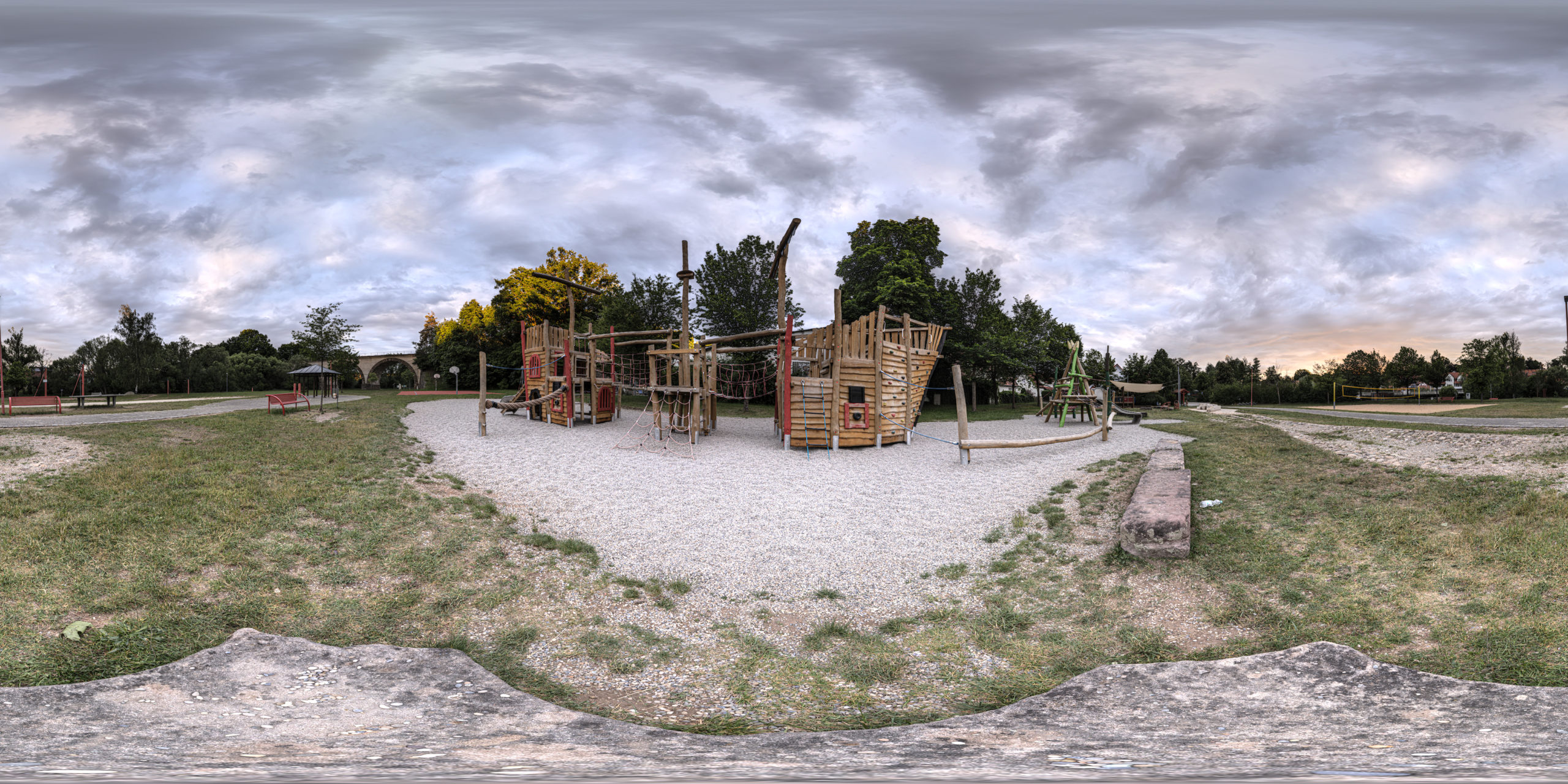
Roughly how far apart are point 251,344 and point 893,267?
65255mm

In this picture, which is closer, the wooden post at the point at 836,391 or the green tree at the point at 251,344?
the wooden post at the point at 836,391

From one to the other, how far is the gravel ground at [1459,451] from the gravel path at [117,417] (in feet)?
93.5

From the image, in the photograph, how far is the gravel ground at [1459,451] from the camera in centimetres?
1072

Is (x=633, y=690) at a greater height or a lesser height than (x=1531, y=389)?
lesser

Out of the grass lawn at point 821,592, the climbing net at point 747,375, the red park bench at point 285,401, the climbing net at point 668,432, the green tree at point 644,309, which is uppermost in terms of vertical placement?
the green tree at point 644,309

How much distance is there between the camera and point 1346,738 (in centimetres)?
437

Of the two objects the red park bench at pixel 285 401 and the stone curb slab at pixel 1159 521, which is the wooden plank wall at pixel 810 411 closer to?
the stone curb slab at pixel 1159 521


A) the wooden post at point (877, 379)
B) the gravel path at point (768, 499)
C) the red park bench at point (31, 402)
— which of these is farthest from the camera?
the red park bench at point (31, 402)

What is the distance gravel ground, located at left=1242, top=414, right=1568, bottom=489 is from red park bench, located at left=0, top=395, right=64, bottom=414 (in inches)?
1424

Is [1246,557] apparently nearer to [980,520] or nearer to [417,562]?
[980,520]

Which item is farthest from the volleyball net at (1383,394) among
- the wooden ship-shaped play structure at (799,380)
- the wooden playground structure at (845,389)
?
the wooden playground structure at (845,389)

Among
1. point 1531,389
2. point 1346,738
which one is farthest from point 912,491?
point 1531,389

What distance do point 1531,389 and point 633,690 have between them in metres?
59.0

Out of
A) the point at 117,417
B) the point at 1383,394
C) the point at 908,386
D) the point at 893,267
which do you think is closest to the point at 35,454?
the point at 117,417
